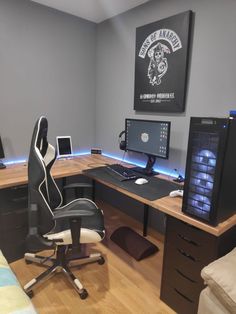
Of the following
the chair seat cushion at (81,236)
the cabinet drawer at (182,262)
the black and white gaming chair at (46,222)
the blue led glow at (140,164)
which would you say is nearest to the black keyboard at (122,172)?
the blue led glow at (140,164)

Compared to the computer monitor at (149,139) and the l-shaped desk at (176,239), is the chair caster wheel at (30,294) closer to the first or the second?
the l-shaped desk at (176,239)

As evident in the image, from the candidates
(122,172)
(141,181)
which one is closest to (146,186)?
(141,181)

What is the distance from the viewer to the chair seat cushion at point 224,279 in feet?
3.52

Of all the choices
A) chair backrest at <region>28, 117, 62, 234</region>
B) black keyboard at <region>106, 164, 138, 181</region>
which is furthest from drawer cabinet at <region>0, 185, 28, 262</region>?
black keyboard at <region>106, 164, 138, 181</region>

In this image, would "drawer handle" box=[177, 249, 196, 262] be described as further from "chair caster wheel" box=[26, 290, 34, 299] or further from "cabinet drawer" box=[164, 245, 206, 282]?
"chair caster wheel" box=[26, 290, 34, 299]

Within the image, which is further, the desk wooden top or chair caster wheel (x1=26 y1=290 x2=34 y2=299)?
chair caster wheel (x1=26 y1=290 x2=34 y2=299)

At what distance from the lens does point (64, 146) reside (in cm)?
273

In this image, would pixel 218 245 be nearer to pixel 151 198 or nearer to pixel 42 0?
pixel 151 198

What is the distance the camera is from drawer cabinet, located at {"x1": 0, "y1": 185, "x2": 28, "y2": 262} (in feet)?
6.11

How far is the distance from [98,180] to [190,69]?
127cm

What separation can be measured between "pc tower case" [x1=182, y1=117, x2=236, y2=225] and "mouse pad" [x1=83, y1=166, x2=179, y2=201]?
13.3 inches

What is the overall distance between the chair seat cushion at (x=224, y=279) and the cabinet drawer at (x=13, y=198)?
4.97 ft

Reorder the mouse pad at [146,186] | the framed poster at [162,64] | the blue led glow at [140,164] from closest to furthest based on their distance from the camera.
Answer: the mouse pad at [146,186] < the framed poster at [162,64] < the blue led glow at [140,164]

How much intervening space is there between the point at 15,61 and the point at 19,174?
1.17 m
